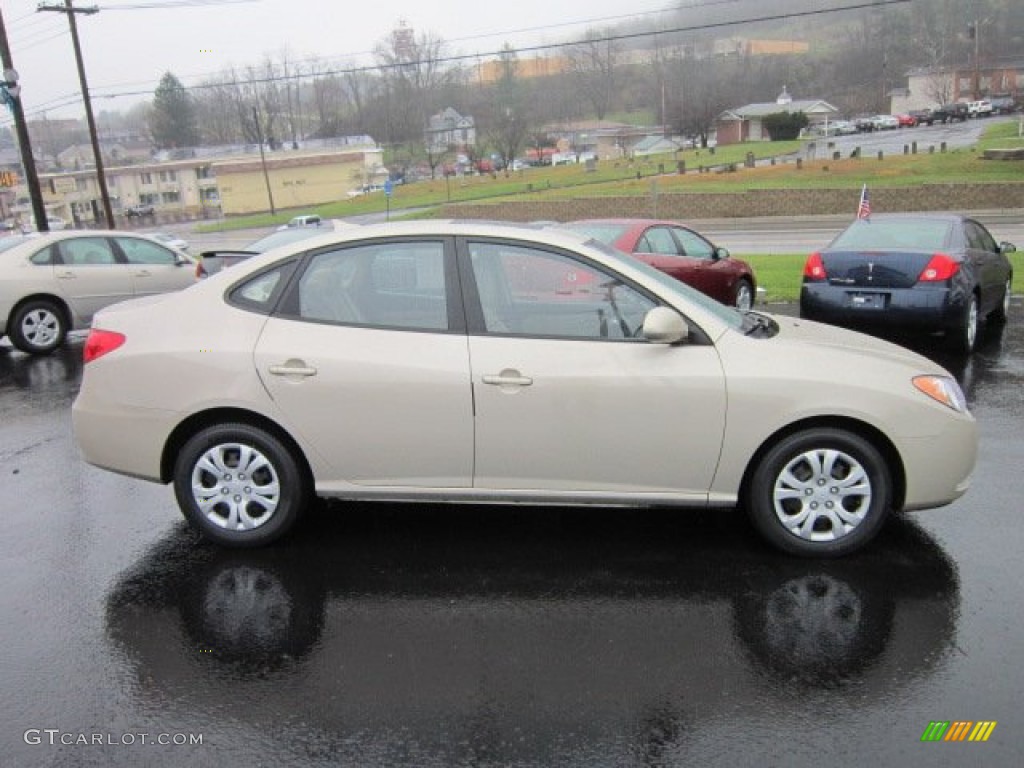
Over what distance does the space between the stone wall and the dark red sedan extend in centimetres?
2887

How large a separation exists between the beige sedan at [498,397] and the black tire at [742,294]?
6.88m

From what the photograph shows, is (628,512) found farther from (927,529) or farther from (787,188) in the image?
(787,188)

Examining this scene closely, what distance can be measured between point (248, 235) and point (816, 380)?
53535mm

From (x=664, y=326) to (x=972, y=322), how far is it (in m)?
6.54

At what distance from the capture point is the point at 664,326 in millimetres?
4191

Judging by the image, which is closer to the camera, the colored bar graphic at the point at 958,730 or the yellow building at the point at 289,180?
the colored bar graphic at the point at 958,730

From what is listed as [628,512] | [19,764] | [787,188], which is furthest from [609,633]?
[787,188]

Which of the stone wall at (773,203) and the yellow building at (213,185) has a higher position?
the yellow building at (213,185)

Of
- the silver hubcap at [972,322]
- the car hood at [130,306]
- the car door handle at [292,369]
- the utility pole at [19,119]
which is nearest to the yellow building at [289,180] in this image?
the utility pole at [19,119]

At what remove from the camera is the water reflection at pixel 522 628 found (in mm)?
3201

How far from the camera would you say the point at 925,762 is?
2910 mm

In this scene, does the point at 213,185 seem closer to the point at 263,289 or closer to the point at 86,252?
the point at 86,252

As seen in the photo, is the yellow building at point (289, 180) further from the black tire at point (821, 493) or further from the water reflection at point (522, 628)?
the black tire at point (821, 493)

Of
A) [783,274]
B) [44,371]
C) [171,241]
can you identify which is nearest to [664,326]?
[44,371]
